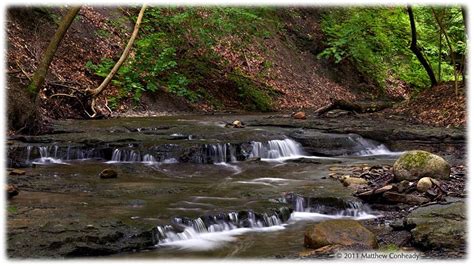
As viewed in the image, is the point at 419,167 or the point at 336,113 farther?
the point at 336,113

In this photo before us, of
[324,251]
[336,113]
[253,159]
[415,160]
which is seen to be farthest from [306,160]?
[336,113]

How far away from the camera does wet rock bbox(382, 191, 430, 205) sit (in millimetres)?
8266

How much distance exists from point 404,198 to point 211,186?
3209 mm

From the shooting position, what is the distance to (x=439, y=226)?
6473 millimetres

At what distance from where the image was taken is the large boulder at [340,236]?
20.2ft

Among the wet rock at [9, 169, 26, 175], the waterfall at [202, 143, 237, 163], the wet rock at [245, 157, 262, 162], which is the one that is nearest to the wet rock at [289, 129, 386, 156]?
the wet rock at [245, 157, 262, 162]

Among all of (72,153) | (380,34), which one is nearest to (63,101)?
(72,153)

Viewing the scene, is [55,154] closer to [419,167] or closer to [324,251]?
[324,251]

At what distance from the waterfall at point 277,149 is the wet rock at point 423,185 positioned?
4.67 m

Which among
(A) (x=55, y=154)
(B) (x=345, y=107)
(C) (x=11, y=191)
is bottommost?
(C) (x=11, y=191)

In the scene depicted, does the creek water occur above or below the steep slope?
below

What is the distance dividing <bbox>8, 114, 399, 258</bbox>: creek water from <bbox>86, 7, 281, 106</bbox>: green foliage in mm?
5815

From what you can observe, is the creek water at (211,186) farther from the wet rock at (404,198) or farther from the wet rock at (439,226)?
the wet rock at (439,226)

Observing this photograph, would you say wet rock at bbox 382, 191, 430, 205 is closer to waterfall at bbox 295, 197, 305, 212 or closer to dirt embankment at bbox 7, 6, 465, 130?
waterfall at bbox 295, 197, 305, 212
